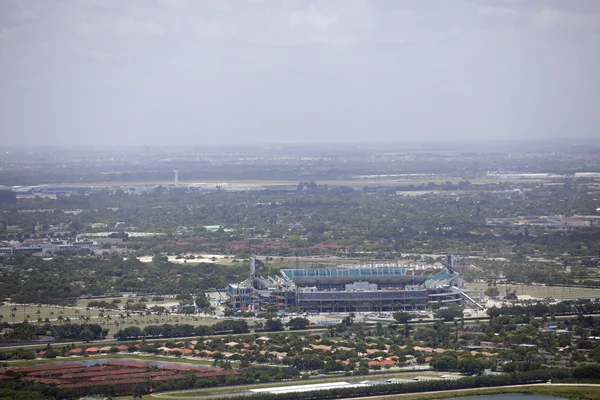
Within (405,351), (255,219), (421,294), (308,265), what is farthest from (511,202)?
(405,351)

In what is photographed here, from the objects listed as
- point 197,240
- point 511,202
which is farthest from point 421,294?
point 511,202

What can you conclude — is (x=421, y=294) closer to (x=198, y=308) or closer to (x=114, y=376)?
(x=198, y=308)

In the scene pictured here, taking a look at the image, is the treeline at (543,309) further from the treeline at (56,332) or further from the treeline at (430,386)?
the treeline at (56,332)

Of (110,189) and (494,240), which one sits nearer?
(494,240)

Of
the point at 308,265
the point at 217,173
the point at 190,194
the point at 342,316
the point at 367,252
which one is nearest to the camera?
the point at 342,316

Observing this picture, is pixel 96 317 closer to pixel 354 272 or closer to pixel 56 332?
pixel 56 332

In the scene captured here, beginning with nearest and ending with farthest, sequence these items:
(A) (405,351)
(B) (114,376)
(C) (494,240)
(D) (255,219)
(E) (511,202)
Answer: (B) (114,376) < (A) (405,351) < (C) (494,240) < (D) (255,219) < (E) (511,202)

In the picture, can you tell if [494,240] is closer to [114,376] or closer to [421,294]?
[421,294]

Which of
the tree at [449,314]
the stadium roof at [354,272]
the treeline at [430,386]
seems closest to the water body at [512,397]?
the treeline at [430,386]
